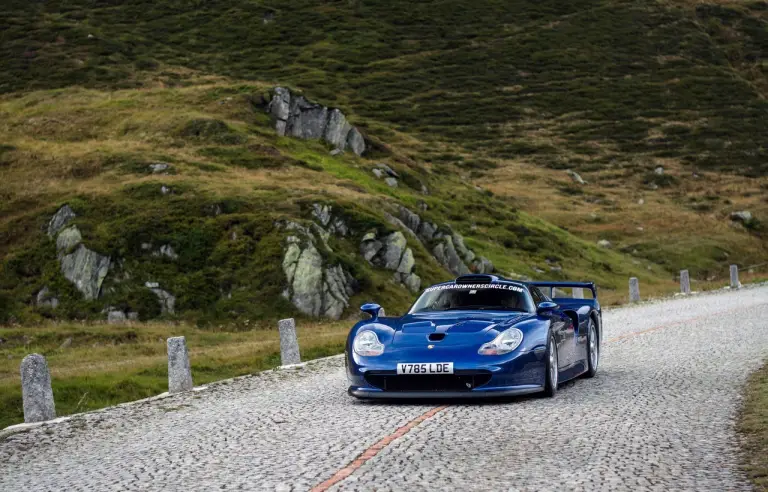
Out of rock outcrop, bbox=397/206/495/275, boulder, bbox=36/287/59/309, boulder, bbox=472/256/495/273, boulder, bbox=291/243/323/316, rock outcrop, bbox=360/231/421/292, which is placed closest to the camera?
boulder, bbox=291/243/323/316

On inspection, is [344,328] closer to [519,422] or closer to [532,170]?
[519,422]

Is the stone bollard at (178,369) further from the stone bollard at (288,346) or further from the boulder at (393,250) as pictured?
the boulder at (393,250)

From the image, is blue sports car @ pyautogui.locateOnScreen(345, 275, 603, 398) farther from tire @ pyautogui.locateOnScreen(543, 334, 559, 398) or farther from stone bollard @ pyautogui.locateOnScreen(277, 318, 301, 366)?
stone bollard @ pyautogui.locateOnScreen(277, 318, 301, 366)

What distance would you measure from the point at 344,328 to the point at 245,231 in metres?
8.68

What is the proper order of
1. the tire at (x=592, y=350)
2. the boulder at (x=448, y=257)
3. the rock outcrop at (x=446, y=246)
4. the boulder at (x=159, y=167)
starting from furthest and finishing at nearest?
the boulder at (x=159, y=167)
the rock outcrop at (x=446, y=246)
the boulder at (x=448, y=257)
the tire at (x=592, y=350)

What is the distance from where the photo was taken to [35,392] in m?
11.5

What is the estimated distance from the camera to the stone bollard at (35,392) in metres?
11.4

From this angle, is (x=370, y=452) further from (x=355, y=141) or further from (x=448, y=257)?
(x=355, y=141)

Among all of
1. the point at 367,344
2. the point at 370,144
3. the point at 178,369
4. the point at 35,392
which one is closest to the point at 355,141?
the point at 370,144

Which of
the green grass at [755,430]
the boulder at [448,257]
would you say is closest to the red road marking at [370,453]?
the green grass at [755,430]

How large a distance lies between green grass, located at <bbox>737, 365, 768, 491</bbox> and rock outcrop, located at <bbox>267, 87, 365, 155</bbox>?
39217mm

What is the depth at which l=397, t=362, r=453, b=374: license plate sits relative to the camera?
10.4 meters

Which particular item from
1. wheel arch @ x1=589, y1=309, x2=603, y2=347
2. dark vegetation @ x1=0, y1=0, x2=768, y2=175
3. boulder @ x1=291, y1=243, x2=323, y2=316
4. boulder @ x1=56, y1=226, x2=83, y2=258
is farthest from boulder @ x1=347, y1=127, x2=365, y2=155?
wheel arch @ x1=589, y1=309, x2=603, y2=347

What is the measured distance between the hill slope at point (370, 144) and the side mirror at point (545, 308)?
1856 cm
